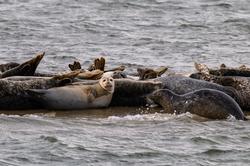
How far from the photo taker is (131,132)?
9203 millimetres

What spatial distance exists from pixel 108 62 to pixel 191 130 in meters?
5.27

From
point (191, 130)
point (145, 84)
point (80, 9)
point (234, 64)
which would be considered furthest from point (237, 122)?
point (80, 9)

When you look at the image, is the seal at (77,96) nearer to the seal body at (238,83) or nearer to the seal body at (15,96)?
the seal body at (15,96)

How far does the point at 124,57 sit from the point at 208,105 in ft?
18.0

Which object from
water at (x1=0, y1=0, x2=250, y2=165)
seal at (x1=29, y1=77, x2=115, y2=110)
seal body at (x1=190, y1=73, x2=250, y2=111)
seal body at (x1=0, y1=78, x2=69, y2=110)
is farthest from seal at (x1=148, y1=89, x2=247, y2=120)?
seal body at (x1=0, y1=78, x2=69, y2=110)

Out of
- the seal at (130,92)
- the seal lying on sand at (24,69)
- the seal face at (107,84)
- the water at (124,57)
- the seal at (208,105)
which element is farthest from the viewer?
the seal lying on sand at (24,69)

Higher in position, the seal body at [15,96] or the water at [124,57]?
the seal body at [15,96]

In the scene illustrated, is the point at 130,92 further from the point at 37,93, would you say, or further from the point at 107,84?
the point at 37,93

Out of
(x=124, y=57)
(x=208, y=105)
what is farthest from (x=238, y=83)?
(x=124, y=57)

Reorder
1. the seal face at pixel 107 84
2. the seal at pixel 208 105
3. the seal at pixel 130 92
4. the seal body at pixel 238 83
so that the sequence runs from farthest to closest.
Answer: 1. the seal body at pixel 238 83
2. the seal at pixel 130 92
3. the seal face at pixel 107 84
4. the seal at pixel 208 105

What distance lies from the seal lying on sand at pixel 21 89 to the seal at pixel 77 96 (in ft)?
0.42

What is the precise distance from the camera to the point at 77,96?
10203mm

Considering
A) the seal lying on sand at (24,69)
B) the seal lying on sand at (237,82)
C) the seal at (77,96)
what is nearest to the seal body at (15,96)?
the seal at (77,96)

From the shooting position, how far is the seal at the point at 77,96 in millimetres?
10109
